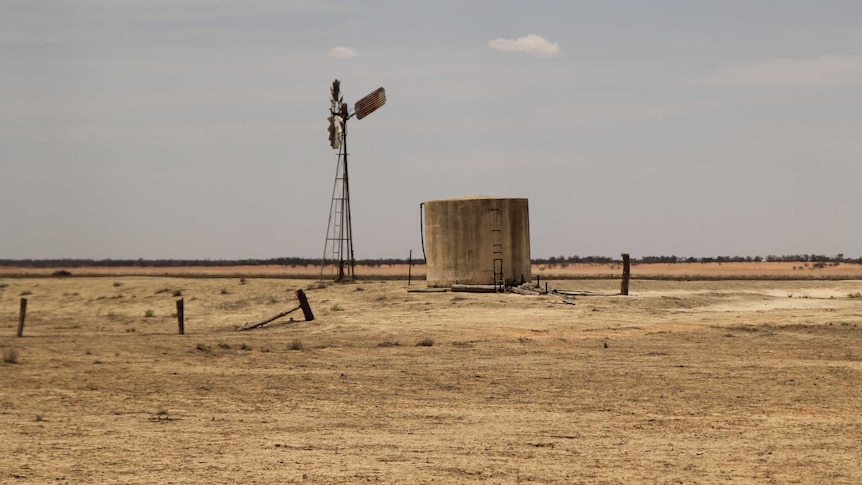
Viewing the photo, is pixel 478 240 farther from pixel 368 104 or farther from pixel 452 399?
pixel 452 399

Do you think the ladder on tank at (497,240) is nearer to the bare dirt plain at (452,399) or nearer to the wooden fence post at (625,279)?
the wooden fence post at (625,279)

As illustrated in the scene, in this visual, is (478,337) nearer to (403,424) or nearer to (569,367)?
(569,367)

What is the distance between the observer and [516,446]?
11727 millimetres

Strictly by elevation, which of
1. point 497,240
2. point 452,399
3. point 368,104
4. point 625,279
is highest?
point 368,104

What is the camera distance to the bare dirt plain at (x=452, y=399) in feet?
35.1

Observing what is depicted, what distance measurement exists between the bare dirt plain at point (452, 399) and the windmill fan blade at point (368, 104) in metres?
13.2

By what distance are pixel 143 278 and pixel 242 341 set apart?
27.0 m

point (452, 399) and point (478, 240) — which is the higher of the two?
point (478, 240)

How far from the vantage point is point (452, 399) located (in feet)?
51.1

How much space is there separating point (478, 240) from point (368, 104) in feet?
28.7

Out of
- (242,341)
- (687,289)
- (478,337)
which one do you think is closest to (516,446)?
(478,337)

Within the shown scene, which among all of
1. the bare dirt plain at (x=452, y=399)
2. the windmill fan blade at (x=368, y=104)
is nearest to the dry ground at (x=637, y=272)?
the windmill fan blade at (x=368, y=104)

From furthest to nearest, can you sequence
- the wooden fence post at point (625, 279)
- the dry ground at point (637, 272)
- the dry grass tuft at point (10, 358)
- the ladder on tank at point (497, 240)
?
1. the dry ground at point (637, 272)
2. the ladder on tank at point (497, 240)
3. the wooden fence post at point (625, 279)
4. the dry grass tuft at point (10, 358)

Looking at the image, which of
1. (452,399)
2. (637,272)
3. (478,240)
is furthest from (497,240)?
(637,272)
